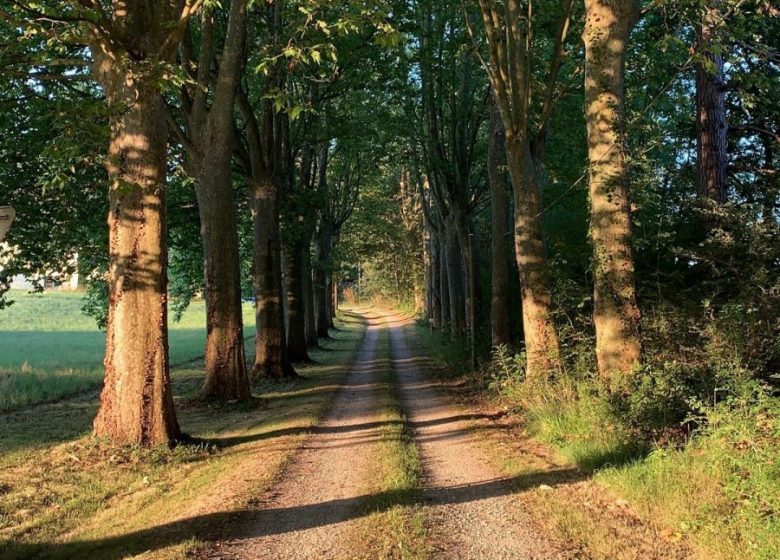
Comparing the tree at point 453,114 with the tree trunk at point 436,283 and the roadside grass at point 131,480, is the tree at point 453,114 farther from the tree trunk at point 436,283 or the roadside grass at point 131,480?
the tree trunk at point 436,283

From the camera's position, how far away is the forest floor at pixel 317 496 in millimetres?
4914

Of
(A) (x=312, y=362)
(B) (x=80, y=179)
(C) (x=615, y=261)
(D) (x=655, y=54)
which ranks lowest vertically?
(A) (x=312, y=362)

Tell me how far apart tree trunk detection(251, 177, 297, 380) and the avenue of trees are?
0.20ft

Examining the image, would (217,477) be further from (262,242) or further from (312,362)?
(312,362)

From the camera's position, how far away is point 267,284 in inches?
664

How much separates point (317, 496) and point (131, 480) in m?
2.22

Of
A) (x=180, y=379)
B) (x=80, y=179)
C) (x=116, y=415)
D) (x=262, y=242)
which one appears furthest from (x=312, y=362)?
(x=116, y=415)

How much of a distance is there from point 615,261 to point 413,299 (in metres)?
56.5

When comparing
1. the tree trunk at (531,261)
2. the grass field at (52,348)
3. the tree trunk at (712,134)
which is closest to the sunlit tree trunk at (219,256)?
the grass field at (52,348)

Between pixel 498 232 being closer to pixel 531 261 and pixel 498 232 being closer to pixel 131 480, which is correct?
pixel 531 261

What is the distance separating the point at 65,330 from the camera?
46656 millimetres

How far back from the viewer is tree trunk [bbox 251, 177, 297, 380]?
666 inches

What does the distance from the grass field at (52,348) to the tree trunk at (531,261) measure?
1105 cm

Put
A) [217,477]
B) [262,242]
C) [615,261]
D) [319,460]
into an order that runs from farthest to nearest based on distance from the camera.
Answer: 1. [262,242]
2. [615,261]
3. [319,460]
4. [217,477]
